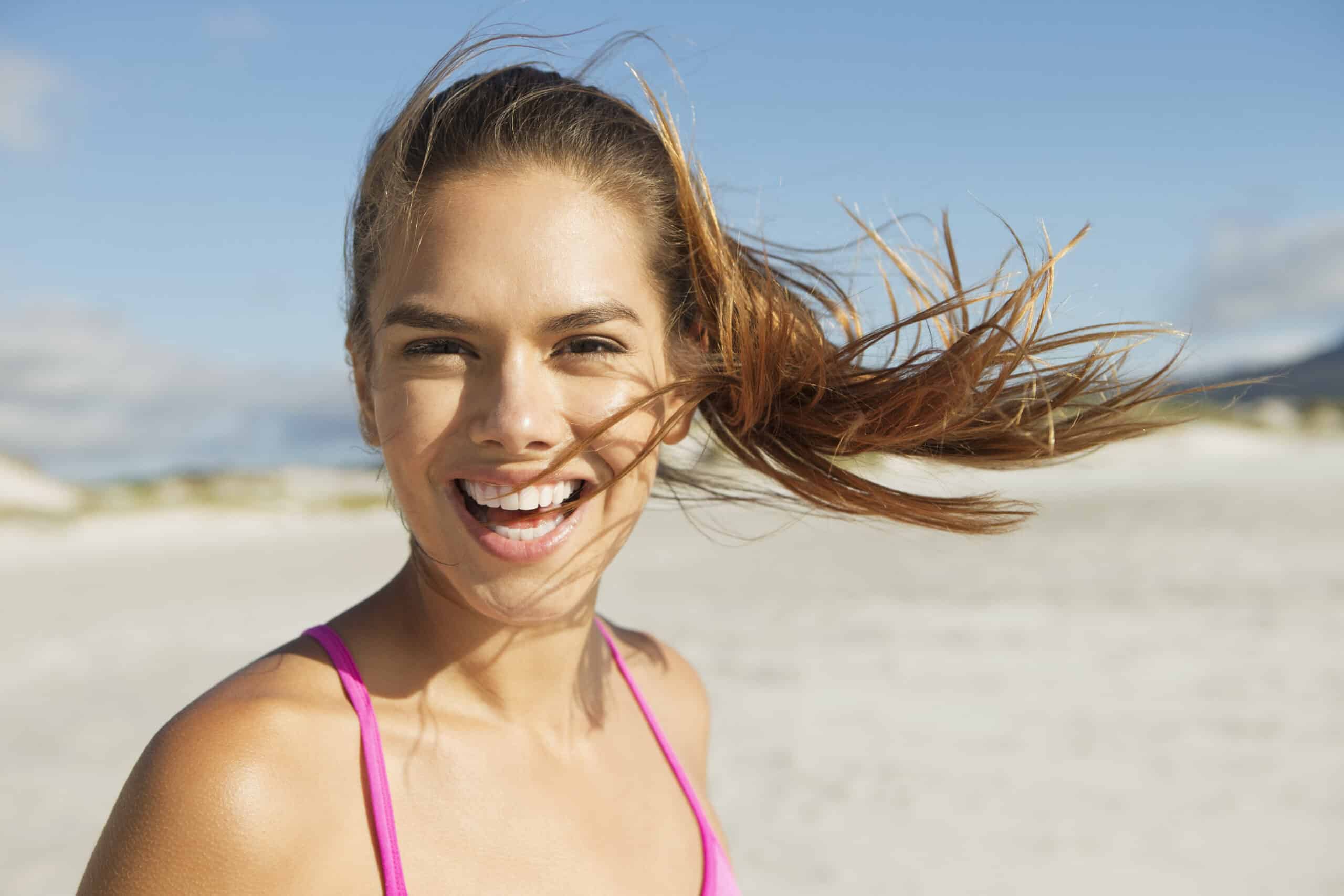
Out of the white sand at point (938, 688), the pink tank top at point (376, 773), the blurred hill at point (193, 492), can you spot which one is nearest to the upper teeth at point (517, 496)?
the pink tank top at point (376, 773)

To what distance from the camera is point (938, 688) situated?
8.21 metres

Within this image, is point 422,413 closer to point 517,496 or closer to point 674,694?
point 517,496

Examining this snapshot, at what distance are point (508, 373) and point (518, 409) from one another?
7 cm

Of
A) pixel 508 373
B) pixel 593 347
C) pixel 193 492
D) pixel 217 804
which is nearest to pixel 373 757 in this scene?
pixel 217 804

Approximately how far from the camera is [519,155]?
1.89 m

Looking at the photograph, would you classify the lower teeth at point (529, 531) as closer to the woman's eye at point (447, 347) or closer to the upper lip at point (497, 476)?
the upper lip at point (497, 476)

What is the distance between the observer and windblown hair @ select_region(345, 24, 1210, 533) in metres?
1.96

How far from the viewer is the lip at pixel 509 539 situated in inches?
70.0

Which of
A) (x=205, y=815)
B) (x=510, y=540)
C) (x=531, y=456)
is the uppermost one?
(x=531, y=456)

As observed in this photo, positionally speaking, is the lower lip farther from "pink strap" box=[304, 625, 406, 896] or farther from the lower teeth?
"pink strap" box=[304, 625, 406, 896]

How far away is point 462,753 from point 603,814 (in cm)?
34

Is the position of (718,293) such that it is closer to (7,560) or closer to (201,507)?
(7,560)

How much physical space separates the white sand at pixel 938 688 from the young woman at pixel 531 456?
0.34 m

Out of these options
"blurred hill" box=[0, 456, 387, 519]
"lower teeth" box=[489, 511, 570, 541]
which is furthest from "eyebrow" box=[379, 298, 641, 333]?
"blurred hill" box=[0, 456, 387, 519]
